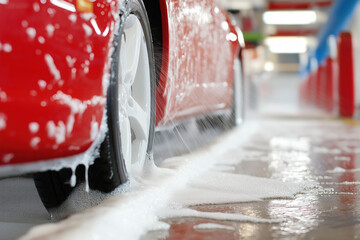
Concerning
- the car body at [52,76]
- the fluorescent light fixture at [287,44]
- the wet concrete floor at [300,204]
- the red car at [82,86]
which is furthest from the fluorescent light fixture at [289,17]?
the car body at [52,76]

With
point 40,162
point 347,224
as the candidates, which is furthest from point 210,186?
point 40,162

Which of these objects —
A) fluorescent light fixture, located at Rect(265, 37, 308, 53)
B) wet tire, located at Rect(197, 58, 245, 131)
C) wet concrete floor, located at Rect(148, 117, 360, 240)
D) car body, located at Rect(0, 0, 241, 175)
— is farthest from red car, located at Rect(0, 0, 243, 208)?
fluorescent light fixture, located at Rect(265, 37, 308, 53)

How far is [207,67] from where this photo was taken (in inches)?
124

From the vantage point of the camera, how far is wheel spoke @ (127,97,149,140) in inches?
78.6

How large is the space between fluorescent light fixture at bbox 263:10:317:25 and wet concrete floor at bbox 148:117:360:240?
1687 centimetres

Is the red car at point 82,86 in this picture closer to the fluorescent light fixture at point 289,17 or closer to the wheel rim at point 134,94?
the wheel rim at point 134,94

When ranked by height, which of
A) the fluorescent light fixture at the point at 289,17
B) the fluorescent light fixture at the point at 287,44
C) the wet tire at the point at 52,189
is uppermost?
the fluorescent light fixture at the point at 289,17

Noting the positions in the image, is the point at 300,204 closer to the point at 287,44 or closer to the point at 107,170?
the point at 107,170

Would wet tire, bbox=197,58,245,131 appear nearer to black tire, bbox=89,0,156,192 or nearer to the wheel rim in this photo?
the wheel rim

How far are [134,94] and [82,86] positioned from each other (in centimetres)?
60

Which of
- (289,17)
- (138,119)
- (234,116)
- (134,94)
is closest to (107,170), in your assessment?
(138,119)

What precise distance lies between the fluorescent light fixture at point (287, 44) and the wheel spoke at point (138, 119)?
24673 millimetres

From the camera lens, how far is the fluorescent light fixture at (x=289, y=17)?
19.7 m

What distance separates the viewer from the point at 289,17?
20.4 metres
